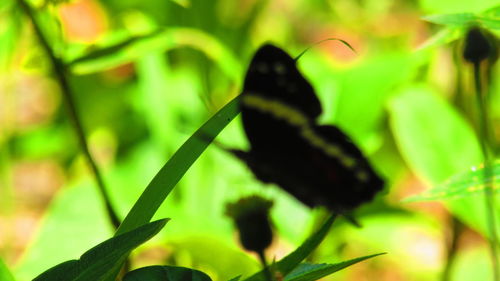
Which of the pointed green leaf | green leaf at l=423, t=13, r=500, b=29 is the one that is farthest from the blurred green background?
the pointed green leaf

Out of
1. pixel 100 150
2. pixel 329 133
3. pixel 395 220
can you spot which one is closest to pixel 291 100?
pixel 329 133

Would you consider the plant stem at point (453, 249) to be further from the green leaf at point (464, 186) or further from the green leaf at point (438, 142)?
the green leaf at point (464, 186)

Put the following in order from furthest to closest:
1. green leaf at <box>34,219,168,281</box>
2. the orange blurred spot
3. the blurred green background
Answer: the orange blurred spot → the blurred green background → green leaf at <box>34,219,168,281</box>

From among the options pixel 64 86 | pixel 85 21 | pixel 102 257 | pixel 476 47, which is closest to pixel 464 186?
pixel 476 47

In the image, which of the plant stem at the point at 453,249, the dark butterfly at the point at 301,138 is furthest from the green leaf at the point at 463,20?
the plant stem at the point at 453,249

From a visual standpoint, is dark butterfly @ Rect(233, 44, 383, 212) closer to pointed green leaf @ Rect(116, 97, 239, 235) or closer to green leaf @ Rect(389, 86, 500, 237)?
pointed green leaf @ Rect(116, 97, 239, 235)

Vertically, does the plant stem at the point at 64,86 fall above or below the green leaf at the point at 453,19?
above
